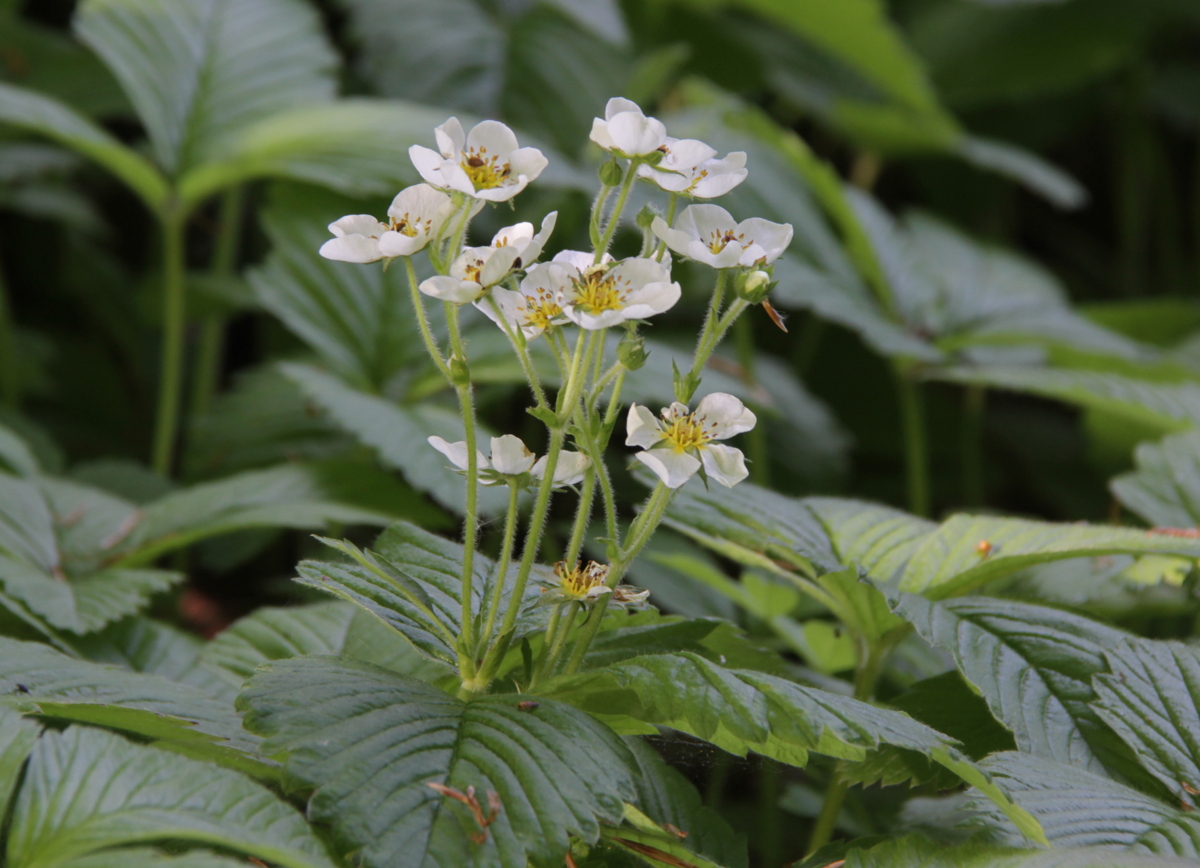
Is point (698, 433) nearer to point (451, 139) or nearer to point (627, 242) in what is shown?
point (451, 139)

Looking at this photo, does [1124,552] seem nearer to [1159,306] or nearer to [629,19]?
[1159,306]

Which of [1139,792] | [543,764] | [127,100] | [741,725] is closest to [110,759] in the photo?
[543,764]

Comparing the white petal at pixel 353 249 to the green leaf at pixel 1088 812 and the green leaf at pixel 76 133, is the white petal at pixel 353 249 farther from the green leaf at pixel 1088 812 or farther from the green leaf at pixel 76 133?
the green leaf at pixel 76 133

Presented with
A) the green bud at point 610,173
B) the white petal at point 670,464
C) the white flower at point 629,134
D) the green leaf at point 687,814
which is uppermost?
the white flower at point 629,134

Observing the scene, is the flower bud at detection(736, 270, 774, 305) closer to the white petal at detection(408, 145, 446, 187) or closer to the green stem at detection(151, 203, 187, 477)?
the white petal at detection(408, 145, 446, 187)

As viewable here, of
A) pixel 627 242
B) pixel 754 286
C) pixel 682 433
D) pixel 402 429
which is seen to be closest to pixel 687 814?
pixel 682 433

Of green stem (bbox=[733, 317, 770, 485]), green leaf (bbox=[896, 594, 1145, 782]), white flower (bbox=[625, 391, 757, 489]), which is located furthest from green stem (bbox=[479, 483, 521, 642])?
green stem (bbox=[733, 317, 770, 485])

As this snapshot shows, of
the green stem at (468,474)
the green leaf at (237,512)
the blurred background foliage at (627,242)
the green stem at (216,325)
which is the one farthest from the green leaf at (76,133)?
the green stem at (468,474)
